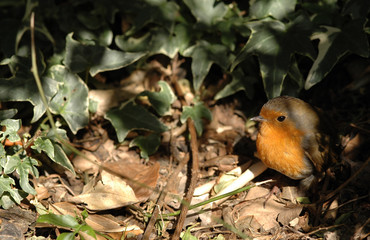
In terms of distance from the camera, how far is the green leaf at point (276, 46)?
12.4 ft

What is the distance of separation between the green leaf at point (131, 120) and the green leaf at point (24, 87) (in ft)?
1.98

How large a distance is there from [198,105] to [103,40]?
4.10 feet

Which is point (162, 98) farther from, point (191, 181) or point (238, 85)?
point (191, 181)

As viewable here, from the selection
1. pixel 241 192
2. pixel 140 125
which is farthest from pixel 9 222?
pixel 241 192

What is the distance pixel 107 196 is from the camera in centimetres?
346

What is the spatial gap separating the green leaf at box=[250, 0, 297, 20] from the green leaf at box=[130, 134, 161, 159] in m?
1.56

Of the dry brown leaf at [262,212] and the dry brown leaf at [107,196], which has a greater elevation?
the dry brown leaf at [107,196]

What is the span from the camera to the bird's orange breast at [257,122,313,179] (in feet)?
11.1

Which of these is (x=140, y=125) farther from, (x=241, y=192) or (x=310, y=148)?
(x=310, y=148)

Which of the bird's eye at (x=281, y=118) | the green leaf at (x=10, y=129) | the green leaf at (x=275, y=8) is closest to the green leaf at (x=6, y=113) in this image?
the green leaf at (x=10, y=129)

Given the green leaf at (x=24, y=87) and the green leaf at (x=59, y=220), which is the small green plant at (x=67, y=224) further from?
the green leaf at (x=24, y=87)

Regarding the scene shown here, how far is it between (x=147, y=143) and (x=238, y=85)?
111 centimetres

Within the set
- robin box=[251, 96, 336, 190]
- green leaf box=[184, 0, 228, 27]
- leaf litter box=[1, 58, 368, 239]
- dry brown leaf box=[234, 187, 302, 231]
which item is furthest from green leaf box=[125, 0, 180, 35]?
dry brown leaf box=[234, 187, 302, 231]

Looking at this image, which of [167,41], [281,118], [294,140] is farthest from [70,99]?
[294,140]
